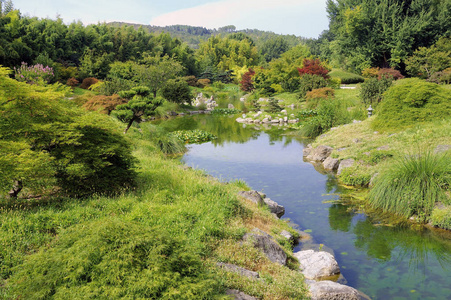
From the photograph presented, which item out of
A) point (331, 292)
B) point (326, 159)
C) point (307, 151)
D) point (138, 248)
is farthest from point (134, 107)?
point (331, 292)

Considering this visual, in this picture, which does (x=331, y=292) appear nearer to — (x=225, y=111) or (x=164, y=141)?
(x=164, y=141)

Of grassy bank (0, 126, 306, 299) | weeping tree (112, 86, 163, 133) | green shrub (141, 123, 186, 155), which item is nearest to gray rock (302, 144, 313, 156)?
green shrub (141, 123, 186, 155)

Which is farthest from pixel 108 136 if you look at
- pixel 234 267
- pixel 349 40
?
pixel 349 40

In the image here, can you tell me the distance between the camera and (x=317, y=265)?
482 cm

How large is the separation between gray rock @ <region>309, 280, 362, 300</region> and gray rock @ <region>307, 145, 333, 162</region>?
7.61 metres

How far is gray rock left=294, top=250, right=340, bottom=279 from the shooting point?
4.71 metres

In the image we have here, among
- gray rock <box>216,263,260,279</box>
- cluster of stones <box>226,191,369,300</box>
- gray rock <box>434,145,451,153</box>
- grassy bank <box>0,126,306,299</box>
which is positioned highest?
gray rock <box>434,145,451,153</box>

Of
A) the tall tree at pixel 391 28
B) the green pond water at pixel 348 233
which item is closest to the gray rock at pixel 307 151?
the green pond water at pixel 348 233

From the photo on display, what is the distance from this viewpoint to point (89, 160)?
5.09 m

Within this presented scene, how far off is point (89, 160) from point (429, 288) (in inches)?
210

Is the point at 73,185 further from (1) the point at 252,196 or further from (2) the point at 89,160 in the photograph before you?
(1) the point at 252,196

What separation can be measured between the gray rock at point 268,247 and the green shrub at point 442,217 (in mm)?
3347

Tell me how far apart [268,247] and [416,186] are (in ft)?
12.1

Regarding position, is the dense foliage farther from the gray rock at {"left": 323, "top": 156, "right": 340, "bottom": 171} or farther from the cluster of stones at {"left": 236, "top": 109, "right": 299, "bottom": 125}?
the cluster of stones at {"left": 236, "top": 109, "right": 299, "bottom": 125}
